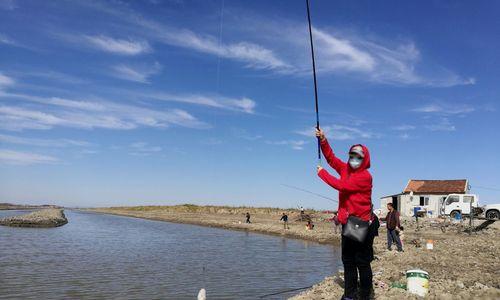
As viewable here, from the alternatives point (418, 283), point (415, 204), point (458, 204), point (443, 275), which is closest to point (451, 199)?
point (458, 204)

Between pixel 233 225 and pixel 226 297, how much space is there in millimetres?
34993

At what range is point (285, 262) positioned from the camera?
63.8 feet

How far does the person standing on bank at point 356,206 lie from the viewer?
6523 millimetres

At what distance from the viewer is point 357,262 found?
6629mm

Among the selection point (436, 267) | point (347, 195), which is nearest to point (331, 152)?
point (347, 195)

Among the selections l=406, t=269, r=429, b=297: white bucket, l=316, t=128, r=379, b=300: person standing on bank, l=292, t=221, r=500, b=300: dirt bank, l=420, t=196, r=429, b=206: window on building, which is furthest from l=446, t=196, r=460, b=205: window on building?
l=316, t=128, r=379, b=300: person standing on bank

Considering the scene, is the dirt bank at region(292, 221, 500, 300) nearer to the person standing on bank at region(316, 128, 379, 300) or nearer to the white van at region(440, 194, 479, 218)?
the person standing on bank at region(316, 128, 379, 300)

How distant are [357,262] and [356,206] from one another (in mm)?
851

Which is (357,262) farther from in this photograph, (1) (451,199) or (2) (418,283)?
(1) (451,199)

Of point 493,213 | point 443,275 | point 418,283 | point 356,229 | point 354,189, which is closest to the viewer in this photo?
point 356,229

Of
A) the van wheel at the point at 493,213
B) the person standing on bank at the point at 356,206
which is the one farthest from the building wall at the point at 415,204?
the person standing on bank at the point at 356,206

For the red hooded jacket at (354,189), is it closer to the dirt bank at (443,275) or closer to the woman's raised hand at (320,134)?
the woman's raised hand at (320,134)

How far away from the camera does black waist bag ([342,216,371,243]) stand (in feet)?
20.9

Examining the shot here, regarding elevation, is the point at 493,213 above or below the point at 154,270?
above
